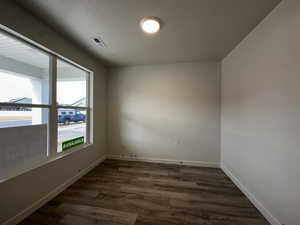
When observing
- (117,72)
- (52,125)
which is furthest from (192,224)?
(117,72)

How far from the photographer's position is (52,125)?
6.38ft

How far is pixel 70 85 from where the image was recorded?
92.4 inches

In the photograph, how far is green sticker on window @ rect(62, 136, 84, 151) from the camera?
2190mm

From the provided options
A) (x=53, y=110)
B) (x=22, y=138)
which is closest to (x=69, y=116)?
(x=53, y=110)

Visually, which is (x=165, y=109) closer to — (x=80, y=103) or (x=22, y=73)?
(x=80, y=103)

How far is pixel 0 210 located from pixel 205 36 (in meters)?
3.47

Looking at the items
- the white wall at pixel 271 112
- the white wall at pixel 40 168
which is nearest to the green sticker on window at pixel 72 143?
the white wall at pixel 40 168

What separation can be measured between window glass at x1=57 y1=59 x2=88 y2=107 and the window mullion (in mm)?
105

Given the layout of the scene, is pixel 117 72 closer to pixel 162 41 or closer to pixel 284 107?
Result: pixel 162 41

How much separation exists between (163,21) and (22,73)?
2033 mm

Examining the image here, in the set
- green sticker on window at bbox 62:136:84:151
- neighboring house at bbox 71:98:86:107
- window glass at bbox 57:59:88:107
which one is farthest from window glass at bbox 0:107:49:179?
neighboring house at bbox 71:98:86:107

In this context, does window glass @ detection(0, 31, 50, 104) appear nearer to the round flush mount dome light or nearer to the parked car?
the parked car

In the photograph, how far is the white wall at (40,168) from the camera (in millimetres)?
1337

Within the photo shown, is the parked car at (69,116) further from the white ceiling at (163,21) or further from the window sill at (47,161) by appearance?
the white ceiling at (163,21)
